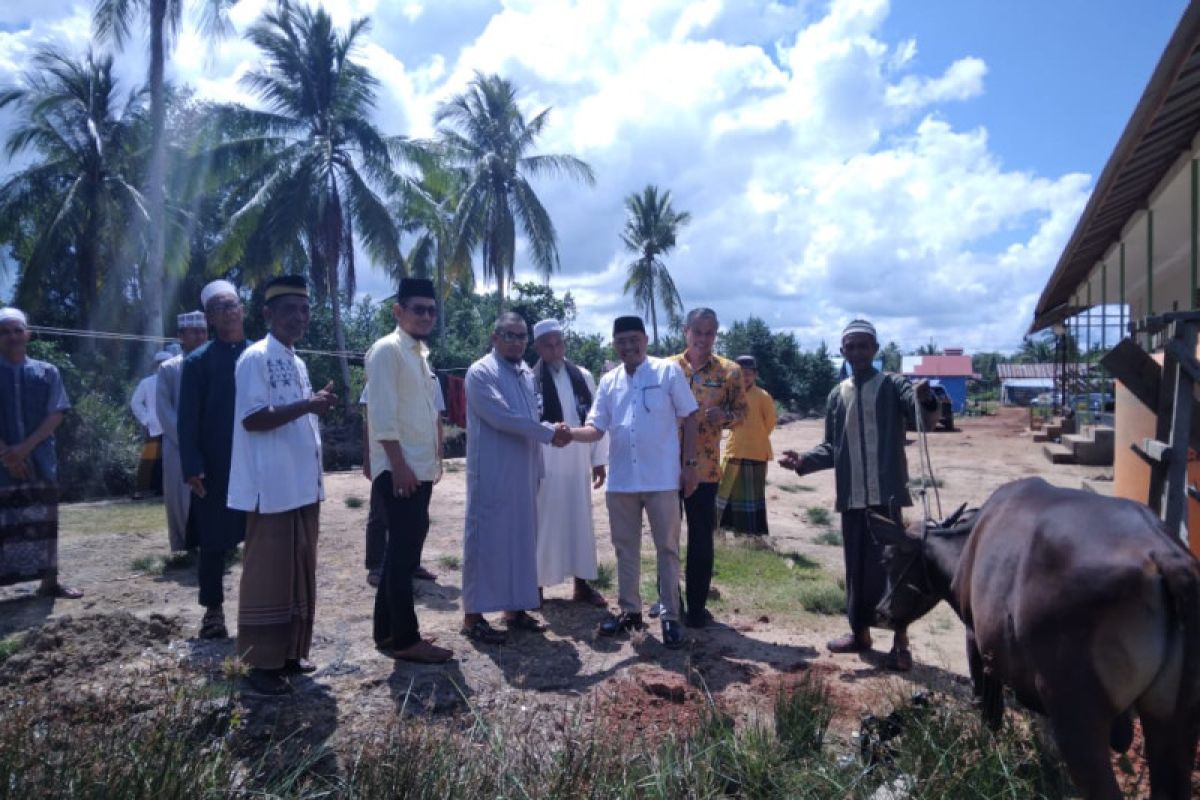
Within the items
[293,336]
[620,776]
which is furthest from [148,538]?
[620,776]

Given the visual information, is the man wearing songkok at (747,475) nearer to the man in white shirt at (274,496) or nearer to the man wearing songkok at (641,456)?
the man wearing songkok at (641,456)

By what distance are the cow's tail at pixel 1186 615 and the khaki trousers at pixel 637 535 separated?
2.90m

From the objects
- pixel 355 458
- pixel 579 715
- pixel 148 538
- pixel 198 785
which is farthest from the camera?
pixel 355 458

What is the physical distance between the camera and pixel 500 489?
204 inches

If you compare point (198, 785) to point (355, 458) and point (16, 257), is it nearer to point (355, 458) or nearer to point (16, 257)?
point (355, 458)

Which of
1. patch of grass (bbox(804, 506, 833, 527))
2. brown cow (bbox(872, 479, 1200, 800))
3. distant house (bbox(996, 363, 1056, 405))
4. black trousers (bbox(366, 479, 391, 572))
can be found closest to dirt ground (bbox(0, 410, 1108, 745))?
black trousers (bbox(366, 479, 391, 572))

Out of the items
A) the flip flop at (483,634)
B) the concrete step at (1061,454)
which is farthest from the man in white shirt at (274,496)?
the concrete step at (1061,454)

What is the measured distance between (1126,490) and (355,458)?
14.9 metres

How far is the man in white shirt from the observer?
4.19 meters

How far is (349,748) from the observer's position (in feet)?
11.1

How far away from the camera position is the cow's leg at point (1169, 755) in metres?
2.71

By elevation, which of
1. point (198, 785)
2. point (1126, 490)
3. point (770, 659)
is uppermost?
point (1126, 490)

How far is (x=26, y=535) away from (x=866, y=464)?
598 centimetres

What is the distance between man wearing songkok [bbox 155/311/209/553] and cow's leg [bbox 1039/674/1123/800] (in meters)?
5.56
